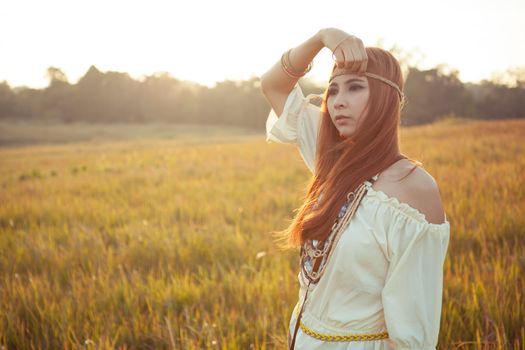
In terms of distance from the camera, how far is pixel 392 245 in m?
1.19

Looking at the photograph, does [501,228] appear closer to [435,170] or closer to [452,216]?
[452,216]

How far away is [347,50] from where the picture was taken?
1.35 meters

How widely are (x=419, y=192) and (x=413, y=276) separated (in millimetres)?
284

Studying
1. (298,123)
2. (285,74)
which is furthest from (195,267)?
(285,74)

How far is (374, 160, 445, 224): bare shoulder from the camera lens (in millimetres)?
1205

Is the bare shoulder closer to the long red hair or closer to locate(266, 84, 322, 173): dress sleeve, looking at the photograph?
the long red hair

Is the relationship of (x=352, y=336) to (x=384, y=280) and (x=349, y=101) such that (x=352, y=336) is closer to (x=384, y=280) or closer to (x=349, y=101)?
(x=384, y=280)

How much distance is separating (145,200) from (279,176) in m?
2.81

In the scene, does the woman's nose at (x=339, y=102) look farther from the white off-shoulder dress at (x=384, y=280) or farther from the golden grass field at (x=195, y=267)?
the golden grass field at (x=195, y=267)

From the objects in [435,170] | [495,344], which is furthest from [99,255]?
[435,170]

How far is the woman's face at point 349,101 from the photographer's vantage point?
1392 mm

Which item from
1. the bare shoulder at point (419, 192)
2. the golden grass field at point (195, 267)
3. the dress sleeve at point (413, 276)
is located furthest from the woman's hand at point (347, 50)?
the golden grass field at point (195, 267)

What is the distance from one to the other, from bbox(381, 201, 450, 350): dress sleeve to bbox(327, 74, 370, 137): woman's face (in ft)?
1.29

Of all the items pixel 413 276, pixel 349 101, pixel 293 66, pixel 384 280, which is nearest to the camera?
pixel 413 276
